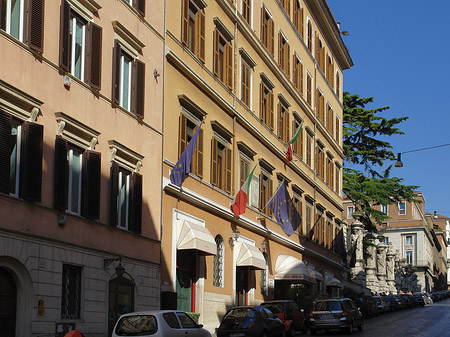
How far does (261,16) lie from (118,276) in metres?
19.7

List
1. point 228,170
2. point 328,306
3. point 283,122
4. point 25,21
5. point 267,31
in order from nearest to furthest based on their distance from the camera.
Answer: point 25,21 < point 328,306 < point 228,170 < point 267,31 < point 283,122

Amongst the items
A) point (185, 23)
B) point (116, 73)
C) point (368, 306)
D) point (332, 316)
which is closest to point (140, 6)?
point (116, 73)

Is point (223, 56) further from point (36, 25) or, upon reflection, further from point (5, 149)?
point (5, 149)

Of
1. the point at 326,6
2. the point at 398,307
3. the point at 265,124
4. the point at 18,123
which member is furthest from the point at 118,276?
the point at 398,307

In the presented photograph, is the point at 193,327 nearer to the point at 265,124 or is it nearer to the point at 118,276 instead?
the point at 118,276

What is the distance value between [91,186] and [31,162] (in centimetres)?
294

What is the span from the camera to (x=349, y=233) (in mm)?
61062

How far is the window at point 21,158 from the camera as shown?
1742 centimetres

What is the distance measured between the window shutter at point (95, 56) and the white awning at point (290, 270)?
19.0m

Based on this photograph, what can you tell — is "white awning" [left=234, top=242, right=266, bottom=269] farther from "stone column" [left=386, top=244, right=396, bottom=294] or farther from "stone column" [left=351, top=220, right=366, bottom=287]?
"stone column" [left=386, top=244, right=396, bottom=294]

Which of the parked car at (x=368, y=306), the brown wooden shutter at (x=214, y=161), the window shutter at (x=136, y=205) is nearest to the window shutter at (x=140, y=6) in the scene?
the window shutter at (x=136, y=205)

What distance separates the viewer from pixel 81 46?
21.2 m

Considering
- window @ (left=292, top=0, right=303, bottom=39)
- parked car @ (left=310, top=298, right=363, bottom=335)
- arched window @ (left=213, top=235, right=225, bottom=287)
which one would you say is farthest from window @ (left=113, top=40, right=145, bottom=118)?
window @ (left=292, top=0, right=303, bottom=39)

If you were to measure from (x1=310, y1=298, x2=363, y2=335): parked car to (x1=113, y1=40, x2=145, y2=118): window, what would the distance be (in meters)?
12.1
